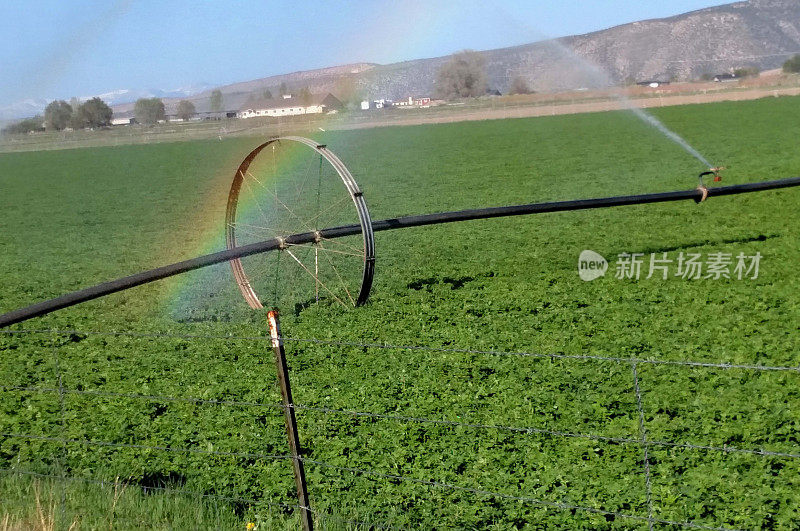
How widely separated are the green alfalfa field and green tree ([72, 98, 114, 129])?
11.7 meters

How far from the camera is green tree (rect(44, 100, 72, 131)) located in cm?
1941

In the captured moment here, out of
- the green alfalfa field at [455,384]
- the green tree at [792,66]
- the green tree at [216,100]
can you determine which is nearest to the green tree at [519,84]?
the green tree at [216,100]

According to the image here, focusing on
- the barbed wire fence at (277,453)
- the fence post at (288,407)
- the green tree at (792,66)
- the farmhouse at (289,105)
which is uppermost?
the green tree at (792,66)

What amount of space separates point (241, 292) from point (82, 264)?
4213 mm

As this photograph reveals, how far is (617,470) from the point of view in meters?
4.47

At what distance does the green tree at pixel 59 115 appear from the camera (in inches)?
764

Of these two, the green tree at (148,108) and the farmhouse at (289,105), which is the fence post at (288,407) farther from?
the green tree at (148,108)

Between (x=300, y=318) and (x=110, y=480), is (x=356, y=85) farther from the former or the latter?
(x=110, y=480)

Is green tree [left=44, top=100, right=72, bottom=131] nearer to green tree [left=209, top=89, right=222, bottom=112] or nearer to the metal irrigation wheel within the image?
green tree [left=209, top=89, right=222, bottom=112]

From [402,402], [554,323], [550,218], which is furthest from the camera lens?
[550,218]

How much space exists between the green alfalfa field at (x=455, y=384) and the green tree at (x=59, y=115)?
19.8ft

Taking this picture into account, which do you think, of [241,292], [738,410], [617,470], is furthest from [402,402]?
[241,292]

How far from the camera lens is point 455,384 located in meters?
5.83

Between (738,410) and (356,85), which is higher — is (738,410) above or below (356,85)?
below
